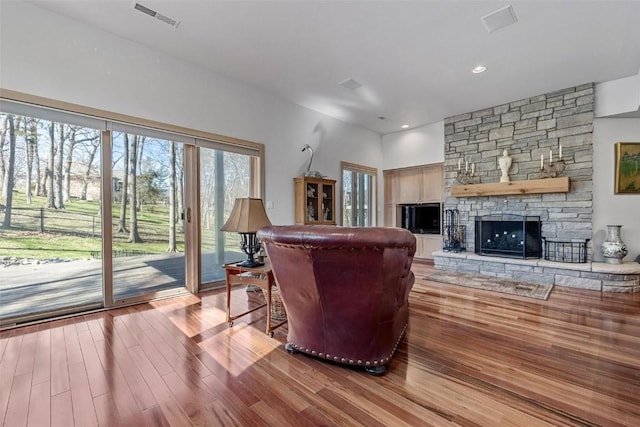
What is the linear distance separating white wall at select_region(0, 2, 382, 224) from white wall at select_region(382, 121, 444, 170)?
192cm

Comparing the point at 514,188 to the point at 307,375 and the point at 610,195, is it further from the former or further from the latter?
the point at 307,375

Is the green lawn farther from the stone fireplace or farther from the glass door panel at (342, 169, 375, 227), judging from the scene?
the stone fireplace

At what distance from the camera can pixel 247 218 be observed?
2637 mm

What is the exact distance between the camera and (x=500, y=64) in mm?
3523

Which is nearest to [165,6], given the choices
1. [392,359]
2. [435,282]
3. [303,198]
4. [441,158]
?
[303,198]

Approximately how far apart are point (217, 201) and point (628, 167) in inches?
231

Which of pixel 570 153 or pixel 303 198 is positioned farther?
pixel 303 198

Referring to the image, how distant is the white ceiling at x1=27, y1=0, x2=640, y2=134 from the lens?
2.58 meters

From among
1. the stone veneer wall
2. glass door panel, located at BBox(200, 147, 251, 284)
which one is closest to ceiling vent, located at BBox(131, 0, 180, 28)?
glass door panel, located at BBox(200, 147, 251, 284)

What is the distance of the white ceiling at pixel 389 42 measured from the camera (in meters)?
2.58

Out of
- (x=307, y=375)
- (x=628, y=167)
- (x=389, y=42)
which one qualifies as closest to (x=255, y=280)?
(x=307, y=375)

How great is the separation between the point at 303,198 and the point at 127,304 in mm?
2737

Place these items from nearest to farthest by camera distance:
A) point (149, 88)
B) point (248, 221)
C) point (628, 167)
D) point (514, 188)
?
1. point (248, 221)
2. point (149, 88)
3. point (628, 167)
4. point (514, 188)

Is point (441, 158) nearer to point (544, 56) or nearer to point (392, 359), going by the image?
point (544, 56)
